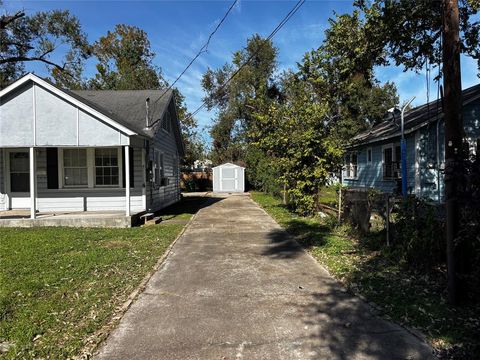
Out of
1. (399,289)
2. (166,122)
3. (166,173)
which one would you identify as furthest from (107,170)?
(399,289)

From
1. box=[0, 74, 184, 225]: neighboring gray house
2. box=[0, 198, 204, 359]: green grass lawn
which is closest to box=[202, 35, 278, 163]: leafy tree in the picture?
box=[0, 74, 184, 225]: neighboring gray house

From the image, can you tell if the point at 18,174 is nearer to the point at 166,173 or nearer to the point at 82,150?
the point at 82,150

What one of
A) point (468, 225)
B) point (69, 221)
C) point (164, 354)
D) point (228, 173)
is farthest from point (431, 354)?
point (228, 173)

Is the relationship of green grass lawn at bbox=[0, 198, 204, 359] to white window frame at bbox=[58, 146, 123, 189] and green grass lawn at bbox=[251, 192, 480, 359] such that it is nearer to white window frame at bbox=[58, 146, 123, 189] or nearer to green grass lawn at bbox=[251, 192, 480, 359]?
white window frame at bbox=[58, 146, 123, 189]

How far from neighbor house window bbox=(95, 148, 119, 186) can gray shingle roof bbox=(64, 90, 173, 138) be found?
1434 millimetres

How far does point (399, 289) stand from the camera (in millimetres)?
5125

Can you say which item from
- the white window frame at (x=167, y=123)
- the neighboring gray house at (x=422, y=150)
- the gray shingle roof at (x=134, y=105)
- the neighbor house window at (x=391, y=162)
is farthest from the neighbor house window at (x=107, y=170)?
the neighbor house window at (x=391, y=162)

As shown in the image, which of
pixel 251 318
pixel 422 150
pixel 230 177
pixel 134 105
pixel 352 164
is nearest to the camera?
pixel 251 318

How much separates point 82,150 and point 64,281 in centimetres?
829

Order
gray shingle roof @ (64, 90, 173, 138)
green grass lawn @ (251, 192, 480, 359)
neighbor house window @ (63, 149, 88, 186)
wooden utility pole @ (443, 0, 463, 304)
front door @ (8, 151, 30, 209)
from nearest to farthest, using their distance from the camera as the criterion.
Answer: green grass lawn @ (251, 192, 480, 359), wooden utility pole @ (443, 0, 463, 304), neighbor house window @ (63, 149, 88, 186), front door @ (8, 151, 30, 209), gray shingle roof @ (64, 90, 173, 138)

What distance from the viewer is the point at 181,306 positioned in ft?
15.2

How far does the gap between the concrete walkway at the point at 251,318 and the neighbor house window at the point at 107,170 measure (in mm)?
7138

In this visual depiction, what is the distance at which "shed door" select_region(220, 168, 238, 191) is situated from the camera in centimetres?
3338

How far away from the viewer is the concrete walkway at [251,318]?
3.46 metres
